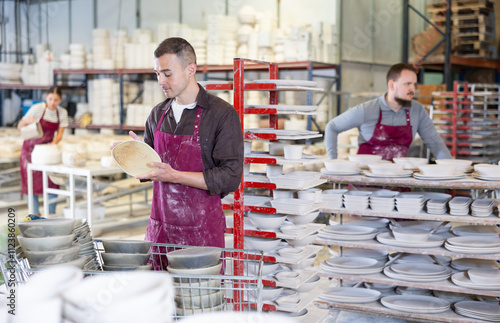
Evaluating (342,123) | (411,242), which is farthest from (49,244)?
(342,123)

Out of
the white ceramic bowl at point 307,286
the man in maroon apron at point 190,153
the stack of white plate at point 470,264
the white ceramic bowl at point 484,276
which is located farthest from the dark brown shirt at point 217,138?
the stack of white plate at point 470,264

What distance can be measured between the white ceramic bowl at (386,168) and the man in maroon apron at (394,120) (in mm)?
912

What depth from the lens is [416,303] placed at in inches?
148

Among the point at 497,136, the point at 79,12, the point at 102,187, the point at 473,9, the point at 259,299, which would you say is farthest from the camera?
the point at 79,12

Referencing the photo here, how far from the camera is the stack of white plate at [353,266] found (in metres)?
3.83

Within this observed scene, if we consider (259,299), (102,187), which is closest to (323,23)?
(102,187)

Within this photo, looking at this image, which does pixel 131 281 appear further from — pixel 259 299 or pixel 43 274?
pixel 259 299

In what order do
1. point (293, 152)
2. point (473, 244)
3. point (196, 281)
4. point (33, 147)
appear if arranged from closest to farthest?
point (196, 281), point (293, 152), point (473, 244), point (33, 147)

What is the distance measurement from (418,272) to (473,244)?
40 centimetres

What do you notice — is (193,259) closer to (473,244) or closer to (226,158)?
(226,158)

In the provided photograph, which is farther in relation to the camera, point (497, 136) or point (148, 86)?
point (148, 86)

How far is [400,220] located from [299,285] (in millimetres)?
1134

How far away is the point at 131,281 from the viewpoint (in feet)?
3.78

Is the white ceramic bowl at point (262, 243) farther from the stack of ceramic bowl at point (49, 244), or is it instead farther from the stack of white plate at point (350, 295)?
the stack of ceramic bowl at point (49, 244)
